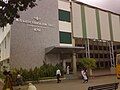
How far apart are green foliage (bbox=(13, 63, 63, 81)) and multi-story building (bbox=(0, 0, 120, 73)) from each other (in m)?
1.74

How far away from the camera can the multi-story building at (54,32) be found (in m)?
32.7

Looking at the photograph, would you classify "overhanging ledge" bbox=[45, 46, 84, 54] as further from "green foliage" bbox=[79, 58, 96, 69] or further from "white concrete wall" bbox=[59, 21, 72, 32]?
"white concrete wall" bbox=[59, 21, 72, 32]

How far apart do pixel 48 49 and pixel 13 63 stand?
5.22m

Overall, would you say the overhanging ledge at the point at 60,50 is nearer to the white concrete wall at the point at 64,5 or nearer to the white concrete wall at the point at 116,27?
the white concrete wall at the point at 64,5

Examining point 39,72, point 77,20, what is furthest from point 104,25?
point 39,72

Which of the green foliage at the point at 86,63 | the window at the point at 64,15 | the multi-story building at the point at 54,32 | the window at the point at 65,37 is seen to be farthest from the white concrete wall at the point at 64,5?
the green foliage at the point at 86,63

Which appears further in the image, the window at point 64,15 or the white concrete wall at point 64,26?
the window at point 64,15

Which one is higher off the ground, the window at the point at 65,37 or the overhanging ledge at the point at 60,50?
the window at the point at 65,37

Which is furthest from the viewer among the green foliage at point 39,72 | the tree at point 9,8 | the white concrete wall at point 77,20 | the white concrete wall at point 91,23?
the white concrete wall at point 91,23

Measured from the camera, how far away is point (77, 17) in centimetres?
4006

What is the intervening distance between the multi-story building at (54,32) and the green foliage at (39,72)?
1741 mm

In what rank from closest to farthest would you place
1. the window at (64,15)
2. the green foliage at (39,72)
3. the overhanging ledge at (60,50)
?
1. the green foliage at (39,72)
2. the overhanging ledge at (60,50)
3. the window at (64,15)

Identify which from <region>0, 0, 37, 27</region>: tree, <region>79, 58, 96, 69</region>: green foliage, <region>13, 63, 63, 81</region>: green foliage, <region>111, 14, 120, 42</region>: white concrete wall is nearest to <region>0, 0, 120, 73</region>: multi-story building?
<region>111, 14, 120, 42</region>: white concrete wall

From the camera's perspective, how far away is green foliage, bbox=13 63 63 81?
29.4 meters
